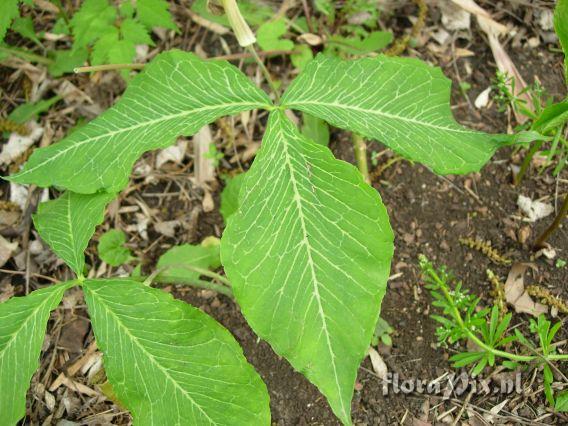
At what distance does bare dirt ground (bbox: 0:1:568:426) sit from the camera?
217cm

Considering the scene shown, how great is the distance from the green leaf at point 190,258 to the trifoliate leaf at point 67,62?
1.29m

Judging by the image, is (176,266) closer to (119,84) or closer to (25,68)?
(119,84)

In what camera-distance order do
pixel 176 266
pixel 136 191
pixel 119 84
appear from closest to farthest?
pixel 176 266, pixel 136 191, pixel 119 84

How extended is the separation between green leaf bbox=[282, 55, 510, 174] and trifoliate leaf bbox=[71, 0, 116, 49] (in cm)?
119

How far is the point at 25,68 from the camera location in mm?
3158

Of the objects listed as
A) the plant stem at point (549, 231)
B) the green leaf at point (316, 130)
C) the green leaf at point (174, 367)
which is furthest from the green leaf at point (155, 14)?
the plant stem at point (549, 231)

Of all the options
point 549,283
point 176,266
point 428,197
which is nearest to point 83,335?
point 176,266

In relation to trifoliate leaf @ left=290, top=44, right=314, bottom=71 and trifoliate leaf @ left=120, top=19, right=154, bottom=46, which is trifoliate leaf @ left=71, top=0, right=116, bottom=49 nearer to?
trifoliate leaf @ left=120, top=19, right=154, bottom=46

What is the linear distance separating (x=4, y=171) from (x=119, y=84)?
80 centimetres

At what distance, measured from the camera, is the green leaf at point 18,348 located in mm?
1802

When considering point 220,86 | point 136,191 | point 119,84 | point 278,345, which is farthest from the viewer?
point 119,84

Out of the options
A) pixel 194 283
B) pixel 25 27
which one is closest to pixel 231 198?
pixel 194 283

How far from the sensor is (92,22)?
260 centimetres

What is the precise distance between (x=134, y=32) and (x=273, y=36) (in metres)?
0.70
